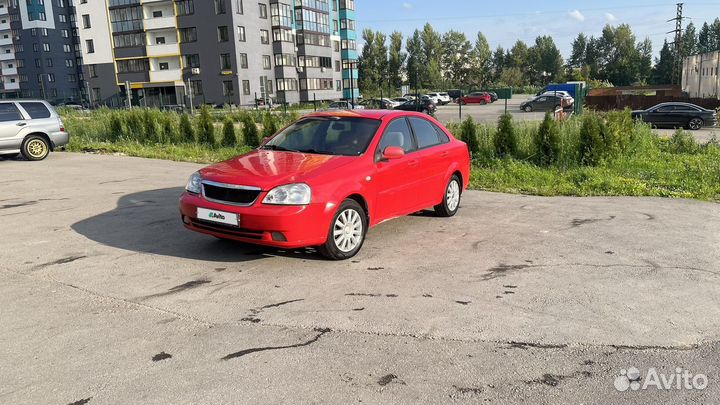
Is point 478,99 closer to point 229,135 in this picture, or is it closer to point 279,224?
point 229,135

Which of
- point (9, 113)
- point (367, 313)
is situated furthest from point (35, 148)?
point (367, 313)

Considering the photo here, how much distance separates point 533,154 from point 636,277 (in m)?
7.87

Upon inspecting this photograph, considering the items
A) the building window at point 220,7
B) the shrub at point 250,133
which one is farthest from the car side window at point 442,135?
the building window at point 220,7

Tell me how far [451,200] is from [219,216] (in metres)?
3.75

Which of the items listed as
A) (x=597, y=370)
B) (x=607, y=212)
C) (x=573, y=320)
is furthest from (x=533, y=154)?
(x=597, y=370)

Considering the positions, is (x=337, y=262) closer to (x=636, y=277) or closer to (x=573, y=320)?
(x=573, y=320)

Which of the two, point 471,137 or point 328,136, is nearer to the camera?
point 328,136

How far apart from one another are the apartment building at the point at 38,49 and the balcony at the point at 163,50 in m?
35.9

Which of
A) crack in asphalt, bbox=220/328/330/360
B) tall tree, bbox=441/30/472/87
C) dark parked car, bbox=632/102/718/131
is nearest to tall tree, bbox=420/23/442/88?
tall tree, bbox=441/30/472/87

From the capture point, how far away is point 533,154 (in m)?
12.9

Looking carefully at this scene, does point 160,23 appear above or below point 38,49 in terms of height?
below

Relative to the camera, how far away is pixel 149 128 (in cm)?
1900

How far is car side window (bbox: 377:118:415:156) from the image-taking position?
6.64 metres

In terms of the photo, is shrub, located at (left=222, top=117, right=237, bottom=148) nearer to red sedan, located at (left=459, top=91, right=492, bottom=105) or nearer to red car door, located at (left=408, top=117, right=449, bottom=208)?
red car door, located at (left=408, top=117, right=449, bottom=208)
